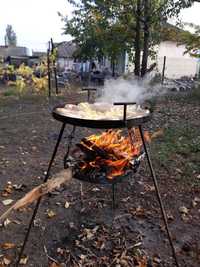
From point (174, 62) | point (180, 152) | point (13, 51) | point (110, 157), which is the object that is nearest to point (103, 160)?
point (110, 157)

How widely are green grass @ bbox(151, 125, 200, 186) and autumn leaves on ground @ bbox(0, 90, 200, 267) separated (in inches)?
0.5

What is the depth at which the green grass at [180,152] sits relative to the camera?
3.95 metres

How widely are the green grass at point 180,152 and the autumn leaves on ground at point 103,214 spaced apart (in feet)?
0.04

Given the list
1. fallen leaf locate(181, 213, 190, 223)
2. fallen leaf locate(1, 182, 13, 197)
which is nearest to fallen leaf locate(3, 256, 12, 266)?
fallen leaf locate(1, 182, 13, 197)

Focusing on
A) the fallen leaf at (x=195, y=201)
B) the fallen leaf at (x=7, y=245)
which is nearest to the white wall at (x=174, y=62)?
the fallen leaf at (x=195, y=201)

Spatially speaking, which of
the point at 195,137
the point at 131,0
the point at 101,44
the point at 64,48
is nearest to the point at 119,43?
the point at 101,44

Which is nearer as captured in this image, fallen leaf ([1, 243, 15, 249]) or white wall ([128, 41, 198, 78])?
fallen leaf ([1, 243, 15, 249])

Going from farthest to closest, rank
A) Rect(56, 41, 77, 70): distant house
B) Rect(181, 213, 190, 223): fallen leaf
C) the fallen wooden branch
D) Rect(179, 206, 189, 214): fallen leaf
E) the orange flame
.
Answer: Rect(56, 41, 77, 70): distant house, Rect(179, 206, 189, 214): fallen leaf, Rect(181, 213, 190, 223): fallen leaf, the orange flame, the fallen wooden branch

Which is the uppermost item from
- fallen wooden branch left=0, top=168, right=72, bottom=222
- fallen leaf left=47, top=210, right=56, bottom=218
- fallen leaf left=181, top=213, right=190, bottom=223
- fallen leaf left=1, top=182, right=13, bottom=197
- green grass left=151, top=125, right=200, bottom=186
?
fallen wooden branch left=0, top=168, right=72, bottom=222

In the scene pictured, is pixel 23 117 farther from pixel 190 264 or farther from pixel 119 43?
pixel 119 43

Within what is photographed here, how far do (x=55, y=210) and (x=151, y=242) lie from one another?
104 centimetres

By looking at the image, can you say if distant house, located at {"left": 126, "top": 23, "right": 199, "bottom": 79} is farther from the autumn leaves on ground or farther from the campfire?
the campfire

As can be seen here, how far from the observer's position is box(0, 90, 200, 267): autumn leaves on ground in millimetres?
2385

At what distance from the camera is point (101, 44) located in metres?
16.2
